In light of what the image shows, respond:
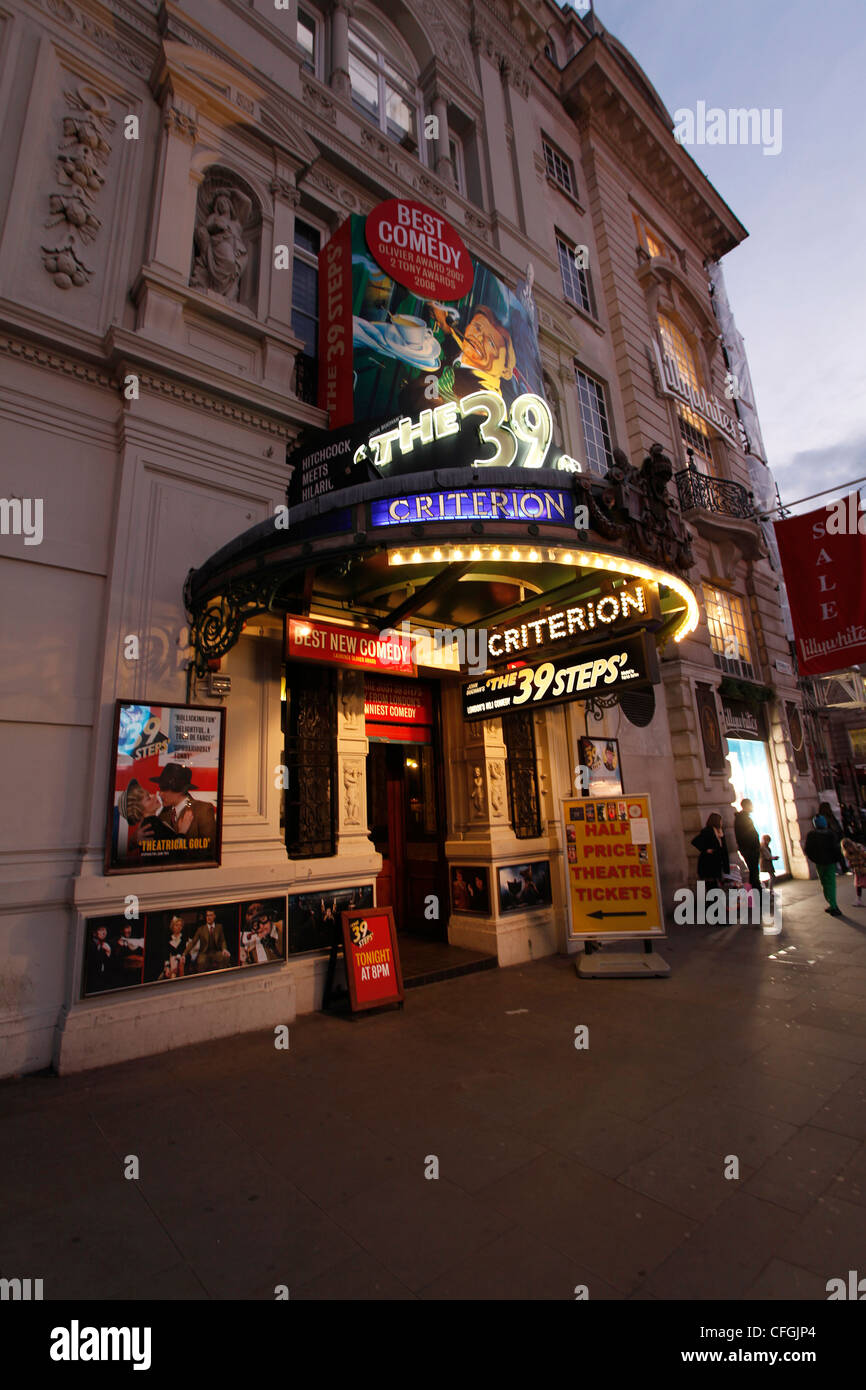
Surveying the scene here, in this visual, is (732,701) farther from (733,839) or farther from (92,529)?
(92,529)

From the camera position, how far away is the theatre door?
29.4 feet

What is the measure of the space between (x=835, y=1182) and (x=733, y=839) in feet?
35.9

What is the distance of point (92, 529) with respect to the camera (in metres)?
5.88

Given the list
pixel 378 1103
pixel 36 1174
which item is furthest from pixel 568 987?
pixel 36 1174

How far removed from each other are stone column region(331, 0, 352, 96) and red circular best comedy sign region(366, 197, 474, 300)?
10.1 feet

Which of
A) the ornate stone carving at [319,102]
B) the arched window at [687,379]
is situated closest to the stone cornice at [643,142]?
the arched window at [687,379]

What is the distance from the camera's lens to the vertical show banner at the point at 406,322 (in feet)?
25.9

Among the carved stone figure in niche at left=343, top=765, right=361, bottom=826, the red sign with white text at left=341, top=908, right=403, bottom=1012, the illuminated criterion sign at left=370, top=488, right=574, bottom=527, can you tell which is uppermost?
the illuminated criterion sign at left=370, top=488, right=574, bottom=527

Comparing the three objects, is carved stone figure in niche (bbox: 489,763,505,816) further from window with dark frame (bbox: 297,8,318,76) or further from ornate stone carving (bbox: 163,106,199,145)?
window with dark frame (bbox: 297,8,318,76)

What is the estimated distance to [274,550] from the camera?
5.09 m

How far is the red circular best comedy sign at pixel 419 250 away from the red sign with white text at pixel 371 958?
8619mm

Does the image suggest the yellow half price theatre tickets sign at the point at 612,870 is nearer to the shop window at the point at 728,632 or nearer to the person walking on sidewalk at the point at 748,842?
the person walking on sidewalk at the point at 748,842

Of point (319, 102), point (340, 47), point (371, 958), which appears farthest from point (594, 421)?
point (371, 958)

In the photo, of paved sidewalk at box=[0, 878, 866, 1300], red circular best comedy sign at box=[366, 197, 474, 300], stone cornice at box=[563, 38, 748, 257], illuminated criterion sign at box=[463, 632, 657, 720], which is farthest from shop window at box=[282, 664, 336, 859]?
stone cornice at box=[563, 38, 748, 257]
